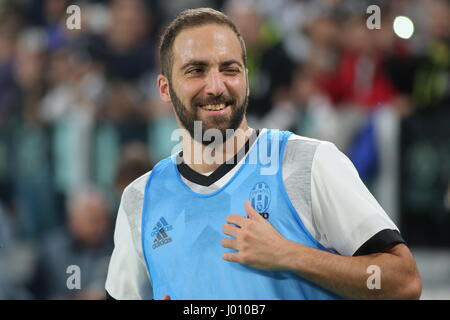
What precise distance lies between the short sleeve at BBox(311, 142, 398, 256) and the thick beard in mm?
418

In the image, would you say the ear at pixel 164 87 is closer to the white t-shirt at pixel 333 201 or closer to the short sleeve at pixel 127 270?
the short sleeve at pixel 127 270

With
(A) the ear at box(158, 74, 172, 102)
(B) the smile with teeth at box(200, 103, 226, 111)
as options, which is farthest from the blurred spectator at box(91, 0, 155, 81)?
(B) the smile with teeth at box(200, 103, 226, 111)

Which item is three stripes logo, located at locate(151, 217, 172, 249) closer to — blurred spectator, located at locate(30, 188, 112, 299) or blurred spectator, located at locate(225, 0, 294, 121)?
blurred spectator, located at locate(30, 188, 112, 299)

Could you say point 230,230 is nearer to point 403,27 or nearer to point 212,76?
point 212,76

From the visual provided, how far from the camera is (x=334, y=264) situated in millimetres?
2818

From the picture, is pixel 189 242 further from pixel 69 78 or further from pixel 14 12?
pixel 14 12

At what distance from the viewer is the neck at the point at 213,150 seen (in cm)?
323

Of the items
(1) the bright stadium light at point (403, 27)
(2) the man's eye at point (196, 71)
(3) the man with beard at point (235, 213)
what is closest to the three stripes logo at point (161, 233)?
(3) the man with beard at point (235, 213)

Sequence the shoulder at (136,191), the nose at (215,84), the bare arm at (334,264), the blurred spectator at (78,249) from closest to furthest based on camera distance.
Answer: the bare arm at (334,264), the nose at (215,84), the shoulder at (136,191), the blurred spectator at (78,249)

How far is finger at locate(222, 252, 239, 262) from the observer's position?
293cm

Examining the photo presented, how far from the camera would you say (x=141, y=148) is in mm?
6199

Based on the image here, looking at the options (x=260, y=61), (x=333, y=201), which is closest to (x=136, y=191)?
(x=333, y=201)

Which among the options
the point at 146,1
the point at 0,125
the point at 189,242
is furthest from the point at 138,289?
the point at 146,1

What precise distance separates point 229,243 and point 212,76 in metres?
0.69
